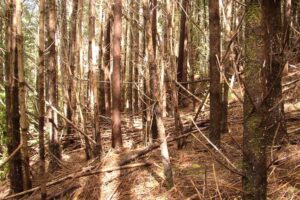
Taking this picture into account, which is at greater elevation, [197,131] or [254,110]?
[254,110]

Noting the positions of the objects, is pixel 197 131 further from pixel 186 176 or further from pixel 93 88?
pixel 93 88

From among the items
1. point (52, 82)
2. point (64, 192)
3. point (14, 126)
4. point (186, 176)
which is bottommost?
point (64, 192)

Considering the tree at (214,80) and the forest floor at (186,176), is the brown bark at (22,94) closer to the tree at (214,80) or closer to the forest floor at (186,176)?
the forest floor at (186,176)

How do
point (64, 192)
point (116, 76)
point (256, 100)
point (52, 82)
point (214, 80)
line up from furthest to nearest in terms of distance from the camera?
1. point (52, 82)
2. point (116, 76)
3. point (64, 192)
4. point (214, 80)
5. point (256, 100)

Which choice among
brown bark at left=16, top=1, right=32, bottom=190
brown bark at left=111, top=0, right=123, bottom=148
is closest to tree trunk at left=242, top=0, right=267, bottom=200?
brown bark at left=16, top=1, right=32, bottom=190

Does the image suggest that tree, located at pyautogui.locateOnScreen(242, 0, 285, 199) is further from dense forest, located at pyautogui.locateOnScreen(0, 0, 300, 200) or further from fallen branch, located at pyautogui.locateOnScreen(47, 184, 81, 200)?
fallen branch, located at pyautogui.locateOnScreen(47, 184, 81, 200)

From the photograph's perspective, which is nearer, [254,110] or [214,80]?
[254,110]

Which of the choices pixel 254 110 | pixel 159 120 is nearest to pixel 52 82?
pixel 159 120

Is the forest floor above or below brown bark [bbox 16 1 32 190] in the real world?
below

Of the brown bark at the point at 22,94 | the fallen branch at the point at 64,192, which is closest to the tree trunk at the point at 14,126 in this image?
the brown bark at the point at 22,94

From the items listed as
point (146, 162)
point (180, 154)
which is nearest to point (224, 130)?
point (180, 154)

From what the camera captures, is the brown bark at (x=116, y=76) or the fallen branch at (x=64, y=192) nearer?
the fallen branch at (x=64, y=192)

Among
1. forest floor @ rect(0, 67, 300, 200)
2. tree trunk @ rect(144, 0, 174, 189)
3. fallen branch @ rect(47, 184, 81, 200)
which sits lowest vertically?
fallen branch @ rect(47, 184, 81, 200)

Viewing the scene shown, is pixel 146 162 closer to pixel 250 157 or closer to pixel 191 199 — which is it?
pixel 191 199
